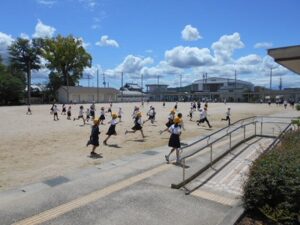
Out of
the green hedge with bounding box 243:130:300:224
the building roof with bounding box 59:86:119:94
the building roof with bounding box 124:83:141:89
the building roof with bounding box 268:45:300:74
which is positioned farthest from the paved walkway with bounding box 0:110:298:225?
the building roof with bounding box 124:83:141:89

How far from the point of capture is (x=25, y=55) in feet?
240

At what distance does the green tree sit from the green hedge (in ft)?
206

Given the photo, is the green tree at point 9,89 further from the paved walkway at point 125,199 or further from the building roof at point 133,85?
the building roof at point 133,85

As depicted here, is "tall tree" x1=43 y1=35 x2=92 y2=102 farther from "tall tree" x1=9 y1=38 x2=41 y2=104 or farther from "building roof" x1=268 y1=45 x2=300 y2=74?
"building roof" x1=268 y1=45 x2=300 y2=74

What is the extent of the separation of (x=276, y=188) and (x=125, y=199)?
10.7ft

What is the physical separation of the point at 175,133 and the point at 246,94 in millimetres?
83404

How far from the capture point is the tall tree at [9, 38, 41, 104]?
71812 mm

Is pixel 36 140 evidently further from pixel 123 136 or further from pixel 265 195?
pixel 265 195

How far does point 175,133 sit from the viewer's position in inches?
444

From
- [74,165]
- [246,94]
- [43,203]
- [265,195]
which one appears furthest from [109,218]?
[246,94]

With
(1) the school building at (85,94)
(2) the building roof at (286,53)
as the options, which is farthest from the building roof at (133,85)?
(2) the building roof at (286,53)

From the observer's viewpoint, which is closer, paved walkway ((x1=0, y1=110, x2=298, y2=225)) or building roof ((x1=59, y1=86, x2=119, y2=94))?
paved walkway ((x1=0, y1=110, x2=298, y2=225))

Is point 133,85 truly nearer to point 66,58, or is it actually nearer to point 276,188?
point 66,58

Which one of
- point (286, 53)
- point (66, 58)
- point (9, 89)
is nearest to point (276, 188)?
point (286, 53)
